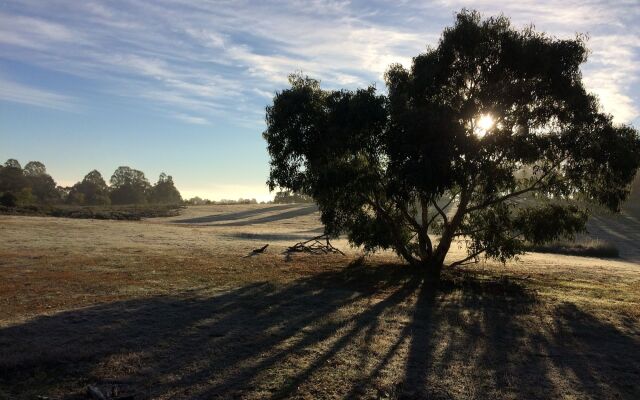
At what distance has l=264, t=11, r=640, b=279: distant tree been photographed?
1767 centimetres

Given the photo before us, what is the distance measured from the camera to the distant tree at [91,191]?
339 ft

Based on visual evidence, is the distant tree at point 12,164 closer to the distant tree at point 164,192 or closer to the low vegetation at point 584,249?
the distant tree at point 164,192

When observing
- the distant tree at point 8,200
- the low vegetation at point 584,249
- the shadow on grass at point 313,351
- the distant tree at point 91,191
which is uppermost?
the distant tree at point 91,191

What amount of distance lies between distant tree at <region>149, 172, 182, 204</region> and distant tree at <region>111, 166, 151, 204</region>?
11.8 feet

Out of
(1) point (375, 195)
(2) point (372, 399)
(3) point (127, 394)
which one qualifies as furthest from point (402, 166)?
(3) point (127, 394)

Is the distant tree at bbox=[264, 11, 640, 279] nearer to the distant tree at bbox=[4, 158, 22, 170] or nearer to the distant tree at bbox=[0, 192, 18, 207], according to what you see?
the distant tree at bbox=[0, 192, 18, 207]

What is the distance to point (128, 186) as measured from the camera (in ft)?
384

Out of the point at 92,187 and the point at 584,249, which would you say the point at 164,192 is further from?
the point at 584,249

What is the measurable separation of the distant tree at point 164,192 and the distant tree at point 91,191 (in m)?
12.5

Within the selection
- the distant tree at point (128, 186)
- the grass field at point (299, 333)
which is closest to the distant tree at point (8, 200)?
the grass field at point (299, 333)

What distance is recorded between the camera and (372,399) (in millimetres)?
7766

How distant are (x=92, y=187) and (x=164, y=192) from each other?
67.2 ft

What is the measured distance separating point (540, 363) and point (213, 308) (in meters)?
7.81

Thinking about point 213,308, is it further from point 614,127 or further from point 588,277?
point 588,277
